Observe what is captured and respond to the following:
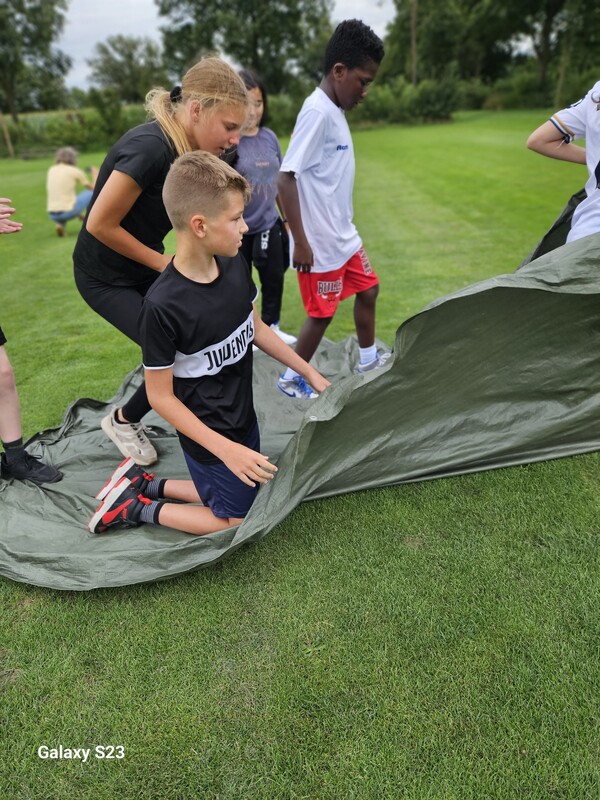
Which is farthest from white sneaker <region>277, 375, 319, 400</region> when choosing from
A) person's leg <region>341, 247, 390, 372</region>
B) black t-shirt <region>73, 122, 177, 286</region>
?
black t-shirt <region>73, 122, 177, 286</region>

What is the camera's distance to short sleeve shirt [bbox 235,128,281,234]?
3818mm

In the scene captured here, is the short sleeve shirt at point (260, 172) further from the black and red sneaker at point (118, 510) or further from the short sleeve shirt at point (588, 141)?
the black and red sneaker at point (118, 510)

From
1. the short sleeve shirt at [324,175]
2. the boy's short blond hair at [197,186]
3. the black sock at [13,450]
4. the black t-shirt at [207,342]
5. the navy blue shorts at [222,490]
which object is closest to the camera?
the boy's short blond hair at [197,186]

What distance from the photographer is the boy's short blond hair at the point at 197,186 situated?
186 cm

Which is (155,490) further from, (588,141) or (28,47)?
(28,47)

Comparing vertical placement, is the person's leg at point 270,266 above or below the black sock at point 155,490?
above

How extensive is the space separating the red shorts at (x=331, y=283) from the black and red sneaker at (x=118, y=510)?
150cm

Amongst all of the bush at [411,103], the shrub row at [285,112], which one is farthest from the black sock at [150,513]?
the bush at [411,103]

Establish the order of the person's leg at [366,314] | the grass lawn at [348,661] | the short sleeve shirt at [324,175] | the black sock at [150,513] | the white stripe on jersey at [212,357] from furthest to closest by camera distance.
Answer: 1. the person's leg at [366,314]
2. the short sleeve shirt at [324,175]
3. the black sock at [150,513]
4. the white stripe on jersey at [212,357]
5. the grass lawn at [348,661]

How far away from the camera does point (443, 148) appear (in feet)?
58.3

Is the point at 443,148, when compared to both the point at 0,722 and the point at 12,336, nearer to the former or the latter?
the point at 12,336

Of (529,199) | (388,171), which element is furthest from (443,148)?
A: (529,199)

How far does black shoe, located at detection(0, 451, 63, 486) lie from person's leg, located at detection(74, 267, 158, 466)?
0.34 metres

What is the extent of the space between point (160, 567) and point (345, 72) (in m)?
→ 2.51
